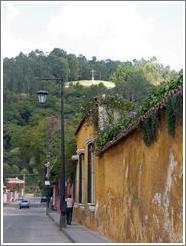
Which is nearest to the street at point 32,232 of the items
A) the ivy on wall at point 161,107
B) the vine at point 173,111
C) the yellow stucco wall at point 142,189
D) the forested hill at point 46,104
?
the yellow stucco wall at point 142,189

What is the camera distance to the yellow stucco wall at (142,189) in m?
10.3

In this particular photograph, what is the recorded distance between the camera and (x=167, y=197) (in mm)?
10820

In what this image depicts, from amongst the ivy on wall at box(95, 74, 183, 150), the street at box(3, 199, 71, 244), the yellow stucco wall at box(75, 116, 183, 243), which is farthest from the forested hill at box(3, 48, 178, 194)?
the ivy on wall at box(95, 74, 183, 150)

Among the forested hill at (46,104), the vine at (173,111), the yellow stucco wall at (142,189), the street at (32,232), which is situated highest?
the forested hill at (46,104)

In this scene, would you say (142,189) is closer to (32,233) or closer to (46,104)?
(32,233)

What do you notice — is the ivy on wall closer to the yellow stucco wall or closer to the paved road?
the yellow stucco wall

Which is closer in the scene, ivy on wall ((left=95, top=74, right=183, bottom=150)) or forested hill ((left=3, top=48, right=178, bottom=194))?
ivy on wall ((left=95, top=74, right=183, bottom=150))

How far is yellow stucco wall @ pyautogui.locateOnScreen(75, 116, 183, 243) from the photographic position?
10.3 meters

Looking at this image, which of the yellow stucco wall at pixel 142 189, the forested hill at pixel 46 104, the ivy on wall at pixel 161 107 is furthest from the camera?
the forested hill at pixel 46 104

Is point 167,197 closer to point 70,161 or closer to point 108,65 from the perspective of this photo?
point 70,161

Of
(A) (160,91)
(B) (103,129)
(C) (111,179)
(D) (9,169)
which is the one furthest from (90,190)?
(D) (9,169)

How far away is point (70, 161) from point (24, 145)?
36665 millimetres

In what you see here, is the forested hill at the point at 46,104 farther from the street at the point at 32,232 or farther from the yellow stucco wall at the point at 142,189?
the yellow stucco wall at the point at 142,189

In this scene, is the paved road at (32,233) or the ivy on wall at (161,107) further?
the paved road at (32,233)
